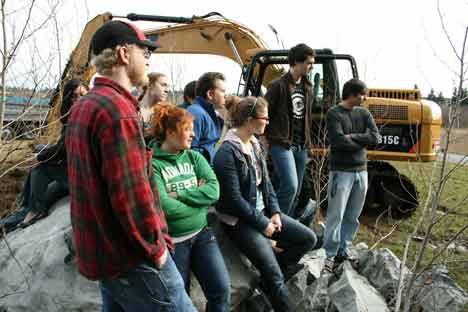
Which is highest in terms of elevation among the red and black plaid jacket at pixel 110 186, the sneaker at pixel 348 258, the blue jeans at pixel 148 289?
the red and black plaid jacket at pixel 110 186

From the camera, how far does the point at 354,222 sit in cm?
415

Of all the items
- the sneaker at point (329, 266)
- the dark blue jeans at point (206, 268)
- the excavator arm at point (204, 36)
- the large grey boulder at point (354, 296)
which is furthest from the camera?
the excavator arm at point (204, 36)

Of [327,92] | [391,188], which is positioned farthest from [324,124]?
[391,188]

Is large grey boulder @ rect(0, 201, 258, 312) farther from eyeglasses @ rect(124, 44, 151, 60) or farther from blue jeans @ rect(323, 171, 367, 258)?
eyeglasses @ rect(124, 44, 151, 60)

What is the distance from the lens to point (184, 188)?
2.54 meters

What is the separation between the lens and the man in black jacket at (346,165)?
3922 mm

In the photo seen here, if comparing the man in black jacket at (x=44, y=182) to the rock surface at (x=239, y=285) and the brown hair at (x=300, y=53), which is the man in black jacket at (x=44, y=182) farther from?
the brown hair at (x=300, y=53)

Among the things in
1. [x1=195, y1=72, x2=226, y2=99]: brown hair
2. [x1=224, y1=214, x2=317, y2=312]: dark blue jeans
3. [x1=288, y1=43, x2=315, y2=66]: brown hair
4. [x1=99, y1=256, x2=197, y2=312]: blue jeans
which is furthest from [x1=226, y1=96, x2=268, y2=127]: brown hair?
[x1=99, y1=256, x2=197, y2=312]: blue jeans

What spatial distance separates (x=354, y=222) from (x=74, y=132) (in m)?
3.13

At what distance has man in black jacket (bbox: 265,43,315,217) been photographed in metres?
4.00

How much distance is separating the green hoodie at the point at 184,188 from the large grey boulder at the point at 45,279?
94 centimetres

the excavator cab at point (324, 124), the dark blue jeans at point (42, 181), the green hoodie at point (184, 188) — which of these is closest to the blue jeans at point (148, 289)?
the green hoodie at point (184, 188)

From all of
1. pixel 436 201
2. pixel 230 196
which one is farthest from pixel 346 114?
pixel 436 201

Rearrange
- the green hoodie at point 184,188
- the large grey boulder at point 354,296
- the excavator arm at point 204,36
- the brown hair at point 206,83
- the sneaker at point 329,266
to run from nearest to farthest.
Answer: the green hoodie at point 184,188 → the large grey boulder at point 354,296 → the brown hair at point 206,83 → the sneaker at point 329,266 → the excavator arm at point 204,36
